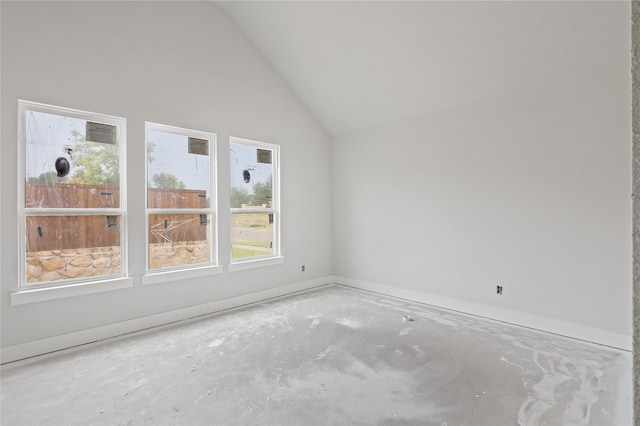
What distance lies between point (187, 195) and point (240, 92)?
63.6 inches

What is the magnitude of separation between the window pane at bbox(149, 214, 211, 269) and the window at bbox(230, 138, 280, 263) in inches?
15.9

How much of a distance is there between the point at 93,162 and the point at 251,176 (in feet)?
6.38

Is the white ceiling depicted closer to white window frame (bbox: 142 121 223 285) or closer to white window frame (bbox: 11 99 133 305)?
white window frame (bbox: 142 121 223 285)

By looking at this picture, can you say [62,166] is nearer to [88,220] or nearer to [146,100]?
[88,220]

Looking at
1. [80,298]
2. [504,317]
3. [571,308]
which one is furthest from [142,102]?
[571,308]

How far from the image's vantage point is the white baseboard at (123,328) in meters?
2.96

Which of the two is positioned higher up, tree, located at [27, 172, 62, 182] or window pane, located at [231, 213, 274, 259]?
tree, located at [27, 172, 62, 182]

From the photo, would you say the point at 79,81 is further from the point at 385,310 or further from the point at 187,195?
the point at 385,310

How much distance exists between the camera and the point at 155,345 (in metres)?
3.26

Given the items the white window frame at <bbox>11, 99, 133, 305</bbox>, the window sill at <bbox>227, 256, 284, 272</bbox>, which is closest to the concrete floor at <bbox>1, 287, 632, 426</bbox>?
the white window frame at <bbox>11, 99, 133, 305</bbox>

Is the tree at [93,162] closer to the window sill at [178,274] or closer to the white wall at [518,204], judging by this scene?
the window sill at [178,274]

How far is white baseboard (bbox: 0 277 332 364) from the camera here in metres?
2.96

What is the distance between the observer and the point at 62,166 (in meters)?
3.27

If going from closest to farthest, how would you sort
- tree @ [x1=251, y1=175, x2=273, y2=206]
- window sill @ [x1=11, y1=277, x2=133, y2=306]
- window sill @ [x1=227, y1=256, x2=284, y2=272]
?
window sill @ [x1=11, y1=277, x2=133, y2=306]
window sill @ [x1=227, y1=256, x2=284, y2=272]
tree @ [x1=251, y1=175, x2=273, y2=206]
